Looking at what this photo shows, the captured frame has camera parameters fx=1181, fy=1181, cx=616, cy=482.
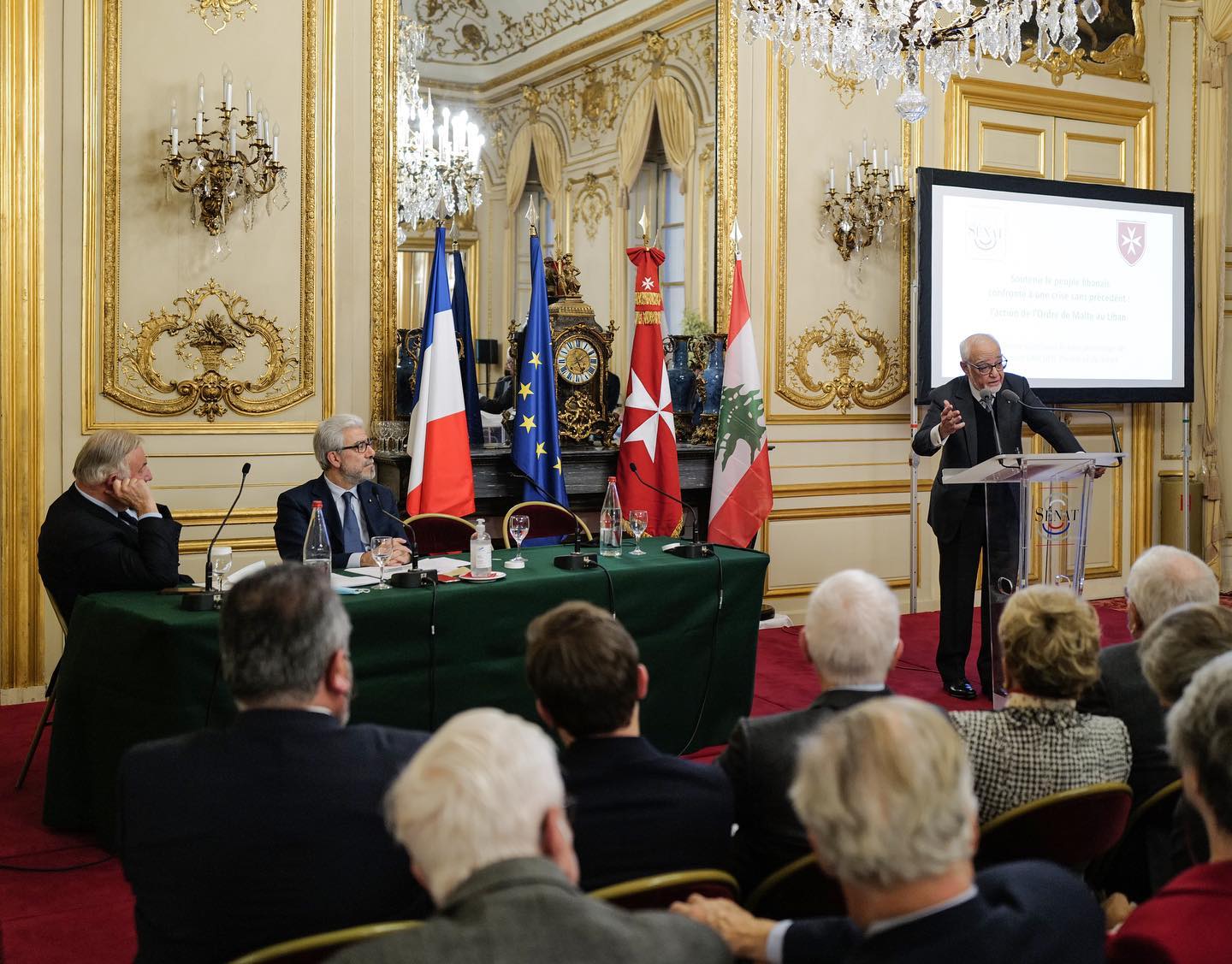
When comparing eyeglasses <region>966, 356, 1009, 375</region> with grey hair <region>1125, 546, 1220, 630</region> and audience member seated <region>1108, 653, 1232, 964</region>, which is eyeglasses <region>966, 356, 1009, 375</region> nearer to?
grey hair <region>1125, 546, 1220, 630</region>

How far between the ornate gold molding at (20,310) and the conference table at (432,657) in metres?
1.56

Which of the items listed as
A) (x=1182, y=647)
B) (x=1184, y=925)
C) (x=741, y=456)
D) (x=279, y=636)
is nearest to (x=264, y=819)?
(x=279, y=636)

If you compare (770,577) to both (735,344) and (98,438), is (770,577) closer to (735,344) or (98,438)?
(735,344)

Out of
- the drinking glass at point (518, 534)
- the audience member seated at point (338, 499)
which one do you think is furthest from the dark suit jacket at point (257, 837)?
the audience member seated at point (338, 499)

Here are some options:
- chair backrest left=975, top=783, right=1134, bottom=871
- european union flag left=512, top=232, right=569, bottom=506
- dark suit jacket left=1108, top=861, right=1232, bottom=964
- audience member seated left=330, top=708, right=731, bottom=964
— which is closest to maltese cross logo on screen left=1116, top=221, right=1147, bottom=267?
european union flag left=512, top=232, right=569, bottom=506

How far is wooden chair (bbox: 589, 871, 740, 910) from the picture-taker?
4.94 feet

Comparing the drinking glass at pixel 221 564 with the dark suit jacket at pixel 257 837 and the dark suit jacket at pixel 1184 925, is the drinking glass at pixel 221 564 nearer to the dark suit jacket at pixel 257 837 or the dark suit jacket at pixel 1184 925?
the dark suit jacket at pixel 257 837

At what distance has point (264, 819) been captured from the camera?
66.7 inches

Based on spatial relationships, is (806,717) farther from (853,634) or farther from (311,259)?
(311,259)

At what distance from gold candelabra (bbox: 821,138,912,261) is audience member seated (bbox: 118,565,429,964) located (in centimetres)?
564

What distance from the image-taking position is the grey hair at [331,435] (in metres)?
4.25

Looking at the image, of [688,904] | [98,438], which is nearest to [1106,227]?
[98,438]

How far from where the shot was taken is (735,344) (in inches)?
246

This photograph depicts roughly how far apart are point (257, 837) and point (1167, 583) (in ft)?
6.27
